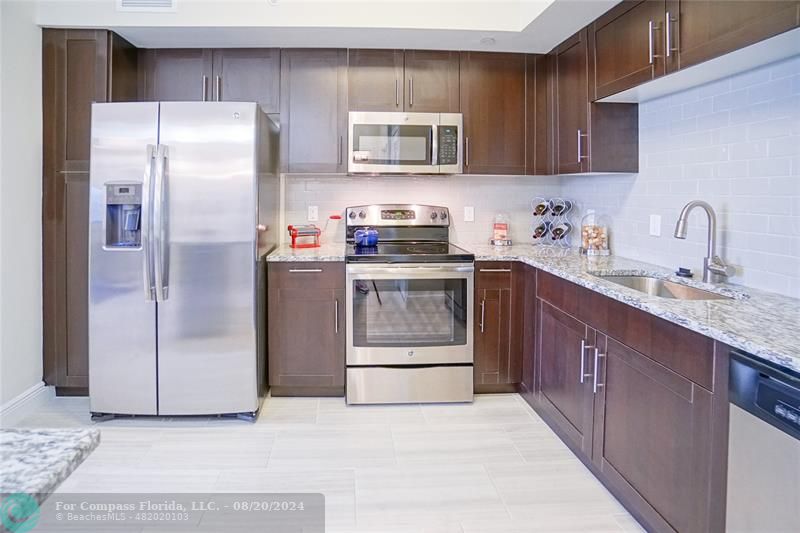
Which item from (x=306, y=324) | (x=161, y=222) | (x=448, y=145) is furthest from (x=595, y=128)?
(x=161, y=222)

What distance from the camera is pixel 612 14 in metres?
2.73

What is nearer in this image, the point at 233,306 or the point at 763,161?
the point at 763,161

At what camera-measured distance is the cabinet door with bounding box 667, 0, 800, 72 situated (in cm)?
165

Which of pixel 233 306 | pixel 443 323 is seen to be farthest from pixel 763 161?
pixel 233 306

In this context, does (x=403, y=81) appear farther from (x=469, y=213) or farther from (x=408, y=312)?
(x=408, y=312)

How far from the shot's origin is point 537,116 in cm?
363

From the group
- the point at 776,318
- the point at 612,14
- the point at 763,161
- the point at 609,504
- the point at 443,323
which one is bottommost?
the point at 609,504

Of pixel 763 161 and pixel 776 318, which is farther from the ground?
pixel 763 161

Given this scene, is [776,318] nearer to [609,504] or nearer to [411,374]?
[609,504]

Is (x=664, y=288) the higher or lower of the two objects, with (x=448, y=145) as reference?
lower

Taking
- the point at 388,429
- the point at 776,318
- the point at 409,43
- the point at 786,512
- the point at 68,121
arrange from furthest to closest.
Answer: the point at 409,43
the point at 68,121
the point at 388,429
the point at 776,318
the point at 786,512

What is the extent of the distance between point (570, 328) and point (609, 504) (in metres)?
0.77

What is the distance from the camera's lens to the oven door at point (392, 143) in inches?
137

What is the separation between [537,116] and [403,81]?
0.92 meters
